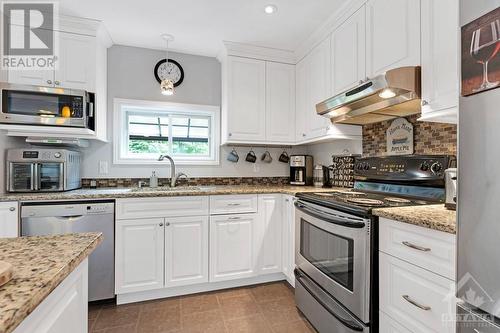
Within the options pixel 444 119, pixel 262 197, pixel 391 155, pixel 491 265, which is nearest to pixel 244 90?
pixel 262 197

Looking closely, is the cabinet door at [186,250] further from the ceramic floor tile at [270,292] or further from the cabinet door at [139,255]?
the ceramic floor tile at [270,292]

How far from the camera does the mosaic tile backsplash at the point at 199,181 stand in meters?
2.63

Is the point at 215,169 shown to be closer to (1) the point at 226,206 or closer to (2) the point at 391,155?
(1) the point at 226,206

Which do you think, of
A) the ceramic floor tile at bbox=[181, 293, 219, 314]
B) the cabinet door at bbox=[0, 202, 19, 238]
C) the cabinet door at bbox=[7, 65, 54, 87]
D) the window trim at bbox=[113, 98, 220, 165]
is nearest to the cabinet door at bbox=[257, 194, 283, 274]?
the ceramic floor tile at bbox=[181, 293, 219, 314]

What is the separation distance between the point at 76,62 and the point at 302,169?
2524 mm

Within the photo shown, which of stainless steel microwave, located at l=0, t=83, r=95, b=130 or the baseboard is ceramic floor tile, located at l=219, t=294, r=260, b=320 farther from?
stainless steel microwave, located at l=0, t=83, r=95, b=130

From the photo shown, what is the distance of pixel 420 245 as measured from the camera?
3.65 feet

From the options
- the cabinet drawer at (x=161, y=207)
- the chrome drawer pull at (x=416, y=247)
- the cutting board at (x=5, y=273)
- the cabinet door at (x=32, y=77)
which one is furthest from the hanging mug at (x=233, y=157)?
the cutting board at (x=5, y=273)

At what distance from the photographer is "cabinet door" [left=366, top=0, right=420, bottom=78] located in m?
1.49

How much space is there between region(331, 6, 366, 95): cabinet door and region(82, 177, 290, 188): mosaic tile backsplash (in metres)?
1.35

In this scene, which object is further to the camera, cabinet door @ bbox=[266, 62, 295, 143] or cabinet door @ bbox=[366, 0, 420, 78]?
cabinet door @ bbox=[266, 62, 295, 143]

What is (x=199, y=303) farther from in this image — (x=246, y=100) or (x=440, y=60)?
(x=440, y=60)

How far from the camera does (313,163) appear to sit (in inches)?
120

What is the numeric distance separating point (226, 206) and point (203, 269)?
Result: 0.61 meters
